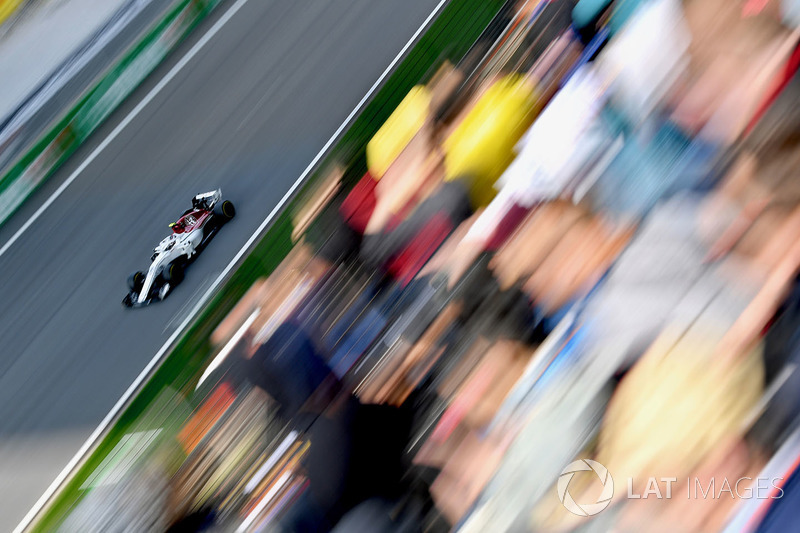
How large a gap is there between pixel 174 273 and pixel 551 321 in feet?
9.76

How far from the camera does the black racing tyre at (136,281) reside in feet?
12.7

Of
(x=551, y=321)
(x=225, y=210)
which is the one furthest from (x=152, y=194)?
(x=551, y=321)

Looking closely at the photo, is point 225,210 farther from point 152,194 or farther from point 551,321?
point 551,321

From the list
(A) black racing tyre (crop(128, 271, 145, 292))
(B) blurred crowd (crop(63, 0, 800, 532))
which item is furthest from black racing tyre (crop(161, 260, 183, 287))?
(B) blurred crowd (crop(63, 0, 800, 532))

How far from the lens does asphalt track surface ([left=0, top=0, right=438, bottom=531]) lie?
362 centimetres

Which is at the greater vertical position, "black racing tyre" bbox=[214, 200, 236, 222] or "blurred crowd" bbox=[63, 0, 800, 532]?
"blurred crowd" bbox=[63, 0, 800, 532]

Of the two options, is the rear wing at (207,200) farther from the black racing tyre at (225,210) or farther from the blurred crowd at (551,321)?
the blurred crowd at (551,321)

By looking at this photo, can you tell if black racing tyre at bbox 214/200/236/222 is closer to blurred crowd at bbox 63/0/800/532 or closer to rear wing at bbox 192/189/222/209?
rear wing at bbox 192/189/222/209

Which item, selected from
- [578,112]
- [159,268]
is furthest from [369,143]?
[159,268]

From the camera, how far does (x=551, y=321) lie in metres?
1.14

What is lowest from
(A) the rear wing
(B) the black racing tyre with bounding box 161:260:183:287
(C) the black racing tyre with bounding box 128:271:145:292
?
(C) the black racing tyre with bounding box 128:271:145:292

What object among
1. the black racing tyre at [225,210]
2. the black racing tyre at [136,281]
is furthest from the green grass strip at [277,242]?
the black racing tyre at [136,281]

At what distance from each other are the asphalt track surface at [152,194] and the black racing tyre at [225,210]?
0.06 meters

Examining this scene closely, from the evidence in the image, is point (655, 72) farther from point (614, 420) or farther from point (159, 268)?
point (159, 268)
